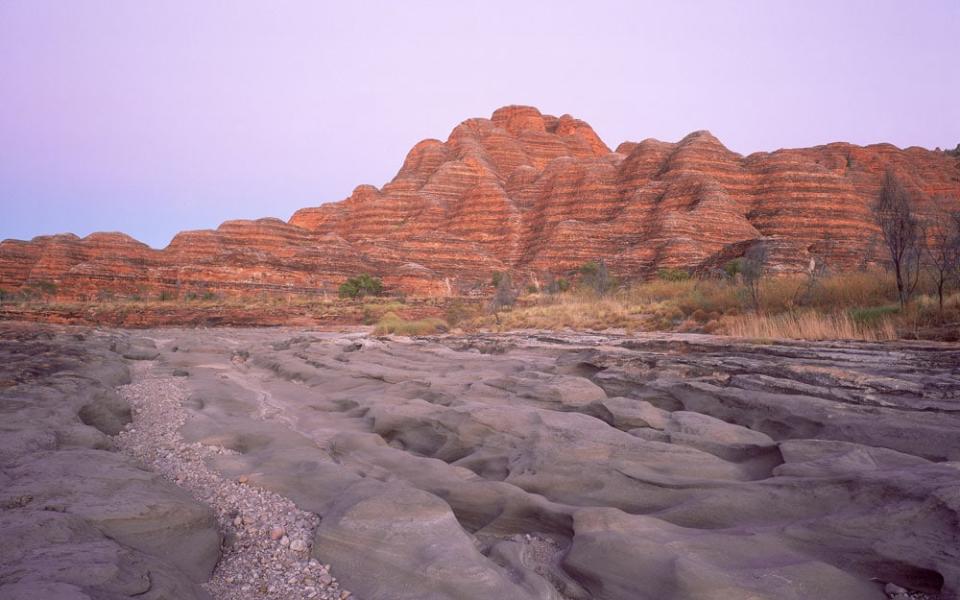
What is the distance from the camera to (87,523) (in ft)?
8.51

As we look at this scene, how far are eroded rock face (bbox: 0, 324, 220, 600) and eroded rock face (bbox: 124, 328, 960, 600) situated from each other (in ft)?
2.38

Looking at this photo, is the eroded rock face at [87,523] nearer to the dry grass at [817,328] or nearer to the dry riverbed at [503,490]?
the dry riverbed at [503,490]

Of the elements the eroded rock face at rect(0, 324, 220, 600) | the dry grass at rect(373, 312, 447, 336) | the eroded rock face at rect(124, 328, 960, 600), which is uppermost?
the eroded rock face at rect(0, 324, 220, 600)

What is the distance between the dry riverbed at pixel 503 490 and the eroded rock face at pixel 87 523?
0.04 feet

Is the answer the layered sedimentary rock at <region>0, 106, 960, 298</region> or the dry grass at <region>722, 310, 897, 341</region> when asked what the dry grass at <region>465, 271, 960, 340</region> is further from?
the layered sedimentary rock at <region>0, 106, 960, 298</region>

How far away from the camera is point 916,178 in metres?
74.4

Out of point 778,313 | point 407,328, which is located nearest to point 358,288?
point 407,328

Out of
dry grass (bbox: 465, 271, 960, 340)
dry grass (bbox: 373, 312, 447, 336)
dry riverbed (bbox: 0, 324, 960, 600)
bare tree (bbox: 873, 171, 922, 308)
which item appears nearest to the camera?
dry riverbed (bbox: 0, 324, 960, 600)

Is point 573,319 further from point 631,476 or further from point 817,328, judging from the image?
point 631,476

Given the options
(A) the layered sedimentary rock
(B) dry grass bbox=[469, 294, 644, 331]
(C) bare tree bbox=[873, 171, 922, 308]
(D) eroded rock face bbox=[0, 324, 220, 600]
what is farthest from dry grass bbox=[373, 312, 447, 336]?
(A) the layered sedimentary rock

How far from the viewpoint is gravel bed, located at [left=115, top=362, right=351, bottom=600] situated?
2.57 meters

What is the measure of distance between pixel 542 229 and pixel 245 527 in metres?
67.8

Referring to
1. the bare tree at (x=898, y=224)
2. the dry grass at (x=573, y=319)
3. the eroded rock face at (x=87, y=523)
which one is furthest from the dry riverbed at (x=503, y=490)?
the dry grass at (x=573, y=319)

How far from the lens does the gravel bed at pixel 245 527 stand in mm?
2572
